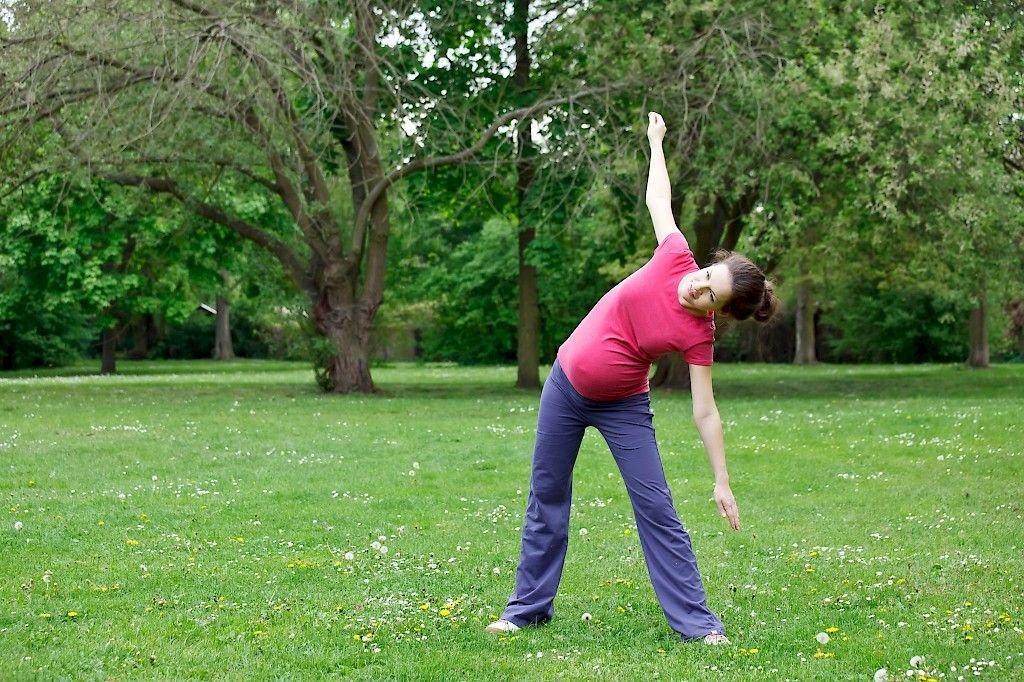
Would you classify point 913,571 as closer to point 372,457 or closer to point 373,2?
point 372,457

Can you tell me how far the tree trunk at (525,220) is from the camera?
22.6 metres

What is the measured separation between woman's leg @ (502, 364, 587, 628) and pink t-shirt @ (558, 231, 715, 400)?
9.4 inches

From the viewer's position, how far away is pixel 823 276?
35.2m

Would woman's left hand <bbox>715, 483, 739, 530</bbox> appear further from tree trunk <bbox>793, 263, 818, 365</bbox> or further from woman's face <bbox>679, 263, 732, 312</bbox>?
tree trunk <bbox>793, 263, 818, 365</bbox>

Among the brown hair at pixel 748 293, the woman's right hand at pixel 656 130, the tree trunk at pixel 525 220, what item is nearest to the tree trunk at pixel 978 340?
the tree trunk at pixel 525 220

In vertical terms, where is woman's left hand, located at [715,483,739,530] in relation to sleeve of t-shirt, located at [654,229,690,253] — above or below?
below

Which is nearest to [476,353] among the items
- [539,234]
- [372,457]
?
[539,234]

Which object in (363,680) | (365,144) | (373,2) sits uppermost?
(373,2)

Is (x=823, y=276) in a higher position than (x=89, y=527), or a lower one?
higher

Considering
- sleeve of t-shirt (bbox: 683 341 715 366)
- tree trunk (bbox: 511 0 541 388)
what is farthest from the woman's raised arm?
tree trunk (bbox: 511 0 541 388)

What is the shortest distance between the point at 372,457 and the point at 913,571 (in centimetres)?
709

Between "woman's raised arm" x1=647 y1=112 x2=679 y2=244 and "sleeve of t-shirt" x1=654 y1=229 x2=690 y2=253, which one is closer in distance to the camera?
"sleeve of t-shirt" x1=654 y1=229 x2=690 y2=253

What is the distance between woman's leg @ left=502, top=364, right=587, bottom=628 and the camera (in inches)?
220

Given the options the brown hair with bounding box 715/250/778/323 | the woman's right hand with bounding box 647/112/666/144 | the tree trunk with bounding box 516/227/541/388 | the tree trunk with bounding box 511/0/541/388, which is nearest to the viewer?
the brown hair with bounding box 715/250/778/323
